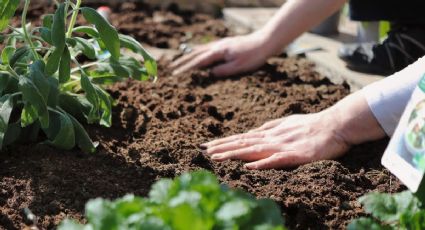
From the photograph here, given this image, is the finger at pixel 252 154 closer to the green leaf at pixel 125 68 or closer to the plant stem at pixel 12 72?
the green leaf at pixel 125 68

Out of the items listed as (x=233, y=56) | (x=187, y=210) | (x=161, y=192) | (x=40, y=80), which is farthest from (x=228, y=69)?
(x=187, y=210)

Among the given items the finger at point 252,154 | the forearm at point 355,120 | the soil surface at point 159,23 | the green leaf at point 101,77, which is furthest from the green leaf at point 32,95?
the soil surface at point 159,23

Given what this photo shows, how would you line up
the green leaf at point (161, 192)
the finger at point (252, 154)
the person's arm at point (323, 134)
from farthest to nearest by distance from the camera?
1. the finger at point (252, 154)
2. the person's arm at point (323, 134)
3. the green leaf at point (161, 192)

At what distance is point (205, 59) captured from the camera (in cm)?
326

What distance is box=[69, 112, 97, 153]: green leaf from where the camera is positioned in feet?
7.04

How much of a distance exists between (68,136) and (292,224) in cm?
73

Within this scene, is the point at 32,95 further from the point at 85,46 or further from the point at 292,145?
the point at 292,145

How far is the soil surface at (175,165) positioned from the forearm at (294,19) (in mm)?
338

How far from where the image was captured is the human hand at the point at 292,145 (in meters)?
2.14

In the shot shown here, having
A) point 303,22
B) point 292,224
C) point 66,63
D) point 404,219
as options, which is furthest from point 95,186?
point 303,22

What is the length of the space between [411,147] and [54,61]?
1022mm

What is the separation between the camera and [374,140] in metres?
2.28

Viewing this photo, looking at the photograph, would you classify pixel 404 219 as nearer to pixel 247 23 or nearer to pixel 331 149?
pixel 331 149

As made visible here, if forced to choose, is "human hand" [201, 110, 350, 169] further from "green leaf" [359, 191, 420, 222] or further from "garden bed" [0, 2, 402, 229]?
"green leaf" [359, 191, 420, 222]
